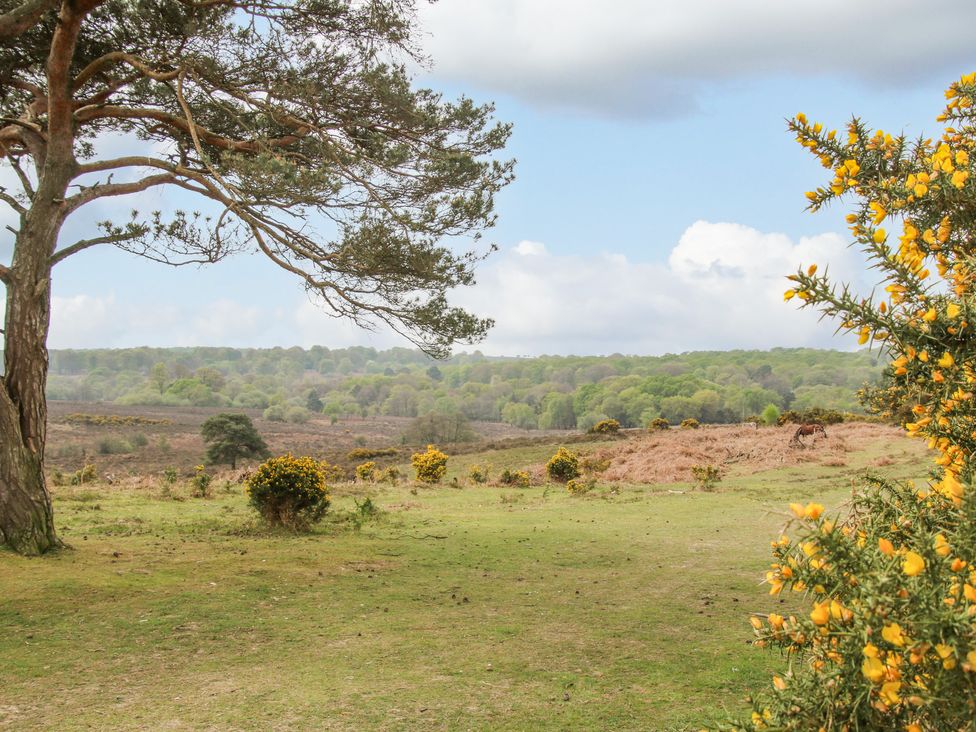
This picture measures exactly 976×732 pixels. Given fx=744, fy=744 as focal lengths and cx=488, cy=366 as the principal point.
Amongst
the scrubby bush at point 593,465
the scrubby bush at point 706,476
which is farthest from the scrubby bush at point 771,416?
the scrubby bush at point 706,476

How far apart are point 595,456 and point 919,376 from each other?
77.6ft

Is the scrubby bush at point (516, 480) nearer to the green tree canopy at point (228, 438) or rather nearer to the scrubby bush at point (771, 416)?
the scrubby bush at point (771, 416)

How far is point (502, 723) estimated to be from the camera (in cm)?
463

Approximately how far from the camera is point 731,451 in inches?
952

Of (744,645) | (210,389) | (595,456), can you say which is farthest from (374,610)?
(210,389)

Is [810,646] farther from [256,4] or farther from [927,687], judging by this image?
[256,4]

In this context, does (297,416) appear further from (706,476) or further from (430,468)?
(706,476)

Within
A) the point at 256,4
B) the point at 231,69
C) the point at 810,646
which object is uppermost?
the point at 256,4


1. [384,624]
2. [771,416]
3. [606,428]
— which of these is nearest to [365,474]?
[606,428]

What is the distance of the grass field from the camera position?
16.1 ft

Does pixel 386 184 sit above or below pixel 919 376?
above

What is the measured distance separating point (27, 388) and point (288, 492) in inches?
152

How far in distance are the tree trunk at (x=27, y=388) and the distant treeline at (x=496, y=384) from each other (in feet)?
158

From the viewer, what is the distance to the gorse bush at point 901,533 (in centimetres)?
180
